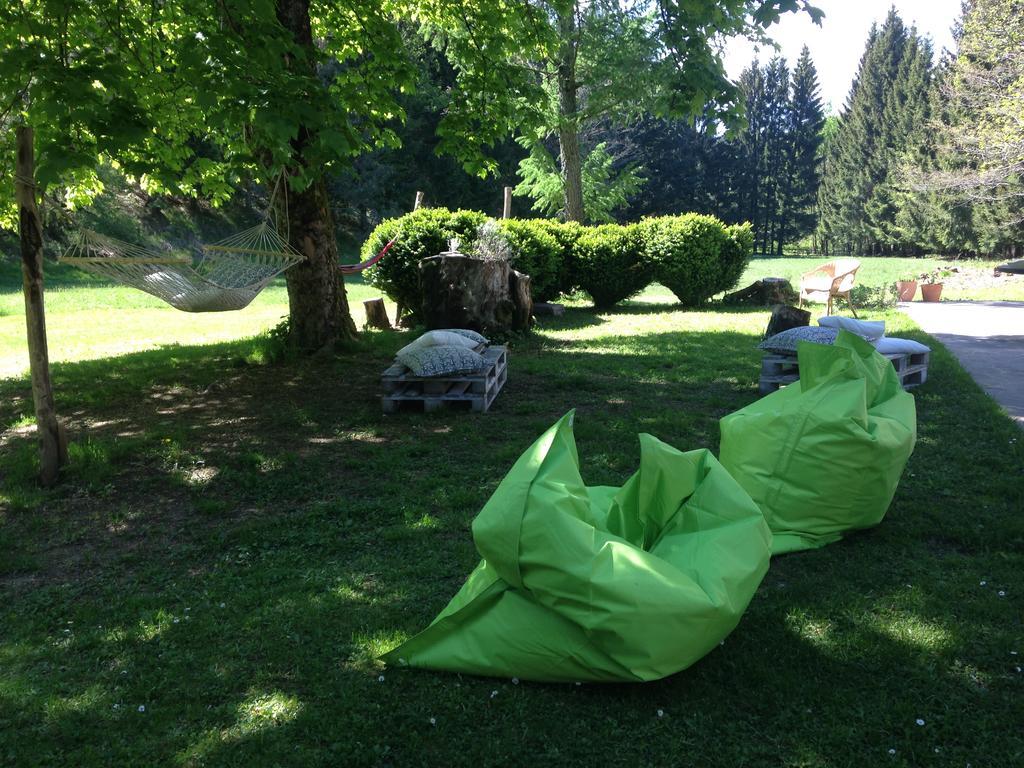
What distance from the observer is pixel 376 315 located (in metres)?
11.2

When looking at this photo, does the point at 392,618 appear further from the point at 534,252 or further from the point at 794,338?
the point at 534,252

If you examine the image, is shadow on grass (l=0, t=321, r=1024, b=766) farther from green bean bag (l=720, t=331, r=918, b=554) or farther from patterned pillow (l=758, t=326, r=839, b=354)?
patterned pillow (l=758, t=326, r=839, b=354)

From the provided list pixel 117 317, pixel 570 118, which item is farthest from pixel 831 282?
pixel 117 317

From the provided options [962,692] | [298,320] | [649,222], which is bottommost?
[962,692]

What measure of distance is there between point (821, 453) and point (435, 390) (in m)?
3.60

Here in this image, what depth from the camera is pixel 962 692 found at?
2473mm

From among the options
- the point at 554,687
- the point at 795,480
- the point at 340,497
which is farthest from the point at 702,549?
the point at 340,497

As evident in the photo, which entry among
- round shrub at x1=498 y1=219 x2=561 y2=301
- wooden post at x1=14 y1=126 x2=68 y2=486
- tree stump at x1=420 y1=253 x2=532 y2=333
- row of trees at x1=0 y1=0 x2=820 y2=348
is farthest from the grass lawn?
round shrub at x1=498 y1=219 x2=561 y2=301

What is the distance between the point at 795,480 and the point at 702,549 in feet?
3.81

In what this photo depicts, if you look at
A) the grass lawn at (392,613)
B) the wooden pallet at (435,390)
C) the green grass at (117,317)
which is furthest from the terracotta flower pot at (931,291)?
the wooden pallet at (435,390)

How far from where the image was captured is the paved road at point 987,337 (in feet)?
23.1

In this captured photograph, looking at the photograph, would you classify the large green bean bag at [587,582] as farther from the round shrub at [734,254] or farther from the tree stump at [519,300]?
the round shrub at [734,254]

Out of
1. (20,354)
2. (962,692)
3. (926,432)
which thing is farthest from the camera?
(20,354)

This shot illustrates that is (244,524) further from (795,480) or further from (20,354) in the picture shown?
(20,354)
